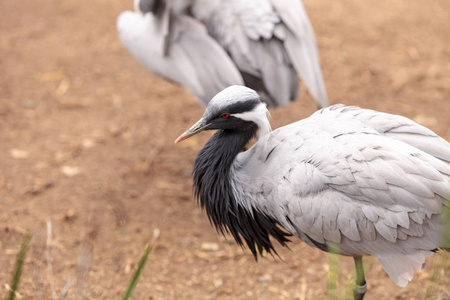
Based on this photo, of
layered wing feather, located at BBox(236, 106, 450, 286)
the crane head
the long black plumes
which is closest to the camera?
layered wing feather, located at BBox(236, 106, 450, 286)

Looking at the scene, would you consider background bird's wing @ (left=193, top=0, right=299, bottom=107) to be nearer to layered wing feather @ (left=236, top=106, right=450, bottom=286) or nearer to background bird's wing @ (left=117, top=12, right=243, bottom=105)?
background bird's wing @ (left=117, top=12, right=243, bottom=105)

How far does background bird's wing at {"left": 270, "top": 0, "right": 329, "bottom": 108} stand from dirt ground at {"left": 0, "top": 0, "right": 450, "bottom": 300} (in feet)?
3.26

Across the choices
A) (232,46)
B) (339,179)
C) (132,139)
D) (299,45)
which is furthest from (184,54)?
(339,179)

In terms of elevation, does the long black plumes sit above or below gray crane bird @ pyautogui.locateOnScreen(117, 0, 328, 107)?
below

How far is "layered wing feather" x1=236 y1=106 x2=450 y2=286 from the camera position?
→ 260 cm

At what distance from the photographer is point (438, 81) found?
5.36 metres

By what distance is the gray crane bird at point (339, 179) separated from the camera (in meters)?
2.61

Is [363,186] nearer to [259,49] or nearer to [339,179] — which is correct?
[339,179]

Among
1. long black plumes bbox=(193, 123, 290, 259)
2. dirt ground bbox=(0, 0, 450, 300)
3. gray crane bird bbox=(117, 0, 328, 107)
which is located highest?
gray crane bird bbox=(117, 0, 328, 107)

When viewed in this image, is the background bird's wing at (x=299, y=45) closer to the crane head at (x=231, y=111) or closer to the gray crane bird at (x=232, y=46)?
the gray crane bird at (x=232, y=46)

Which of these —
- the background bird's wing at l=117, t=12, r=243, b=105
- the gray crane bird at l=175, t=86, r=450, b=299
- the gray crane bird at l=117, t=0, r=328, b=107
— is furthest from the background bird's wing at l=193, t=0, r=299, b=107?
the gray crane bird at l=175, t=86, r=450, b=299

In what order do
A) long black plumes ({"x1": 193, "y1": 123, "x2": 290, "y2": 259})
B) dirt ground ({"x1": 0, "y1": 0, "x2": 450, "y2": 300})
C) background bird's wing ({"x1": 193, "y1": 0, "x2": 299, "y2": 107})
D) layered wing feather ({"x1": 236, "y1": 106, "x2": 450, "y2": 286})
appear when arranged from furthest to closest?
background bird's wing ({"x1": 193, "y1": 0, "x2": 299, "y2": 107}), dirt ground ({"x1": 0, "y1": 0, "x2": 450, "y2": 300}), long black plumes ({"x1": 193, "y1": 123, "x2": 290, "y2": 259}), layered wing feather ({"x1": 236, "y1": 106, "x2": 450, "y2": 286})

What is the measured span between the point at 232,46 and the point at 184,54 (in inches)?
13.8

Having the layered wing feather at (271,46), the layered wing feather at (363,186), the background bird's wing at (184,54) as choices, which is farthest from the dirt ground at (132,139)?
the layered wing feather at (271,46)
